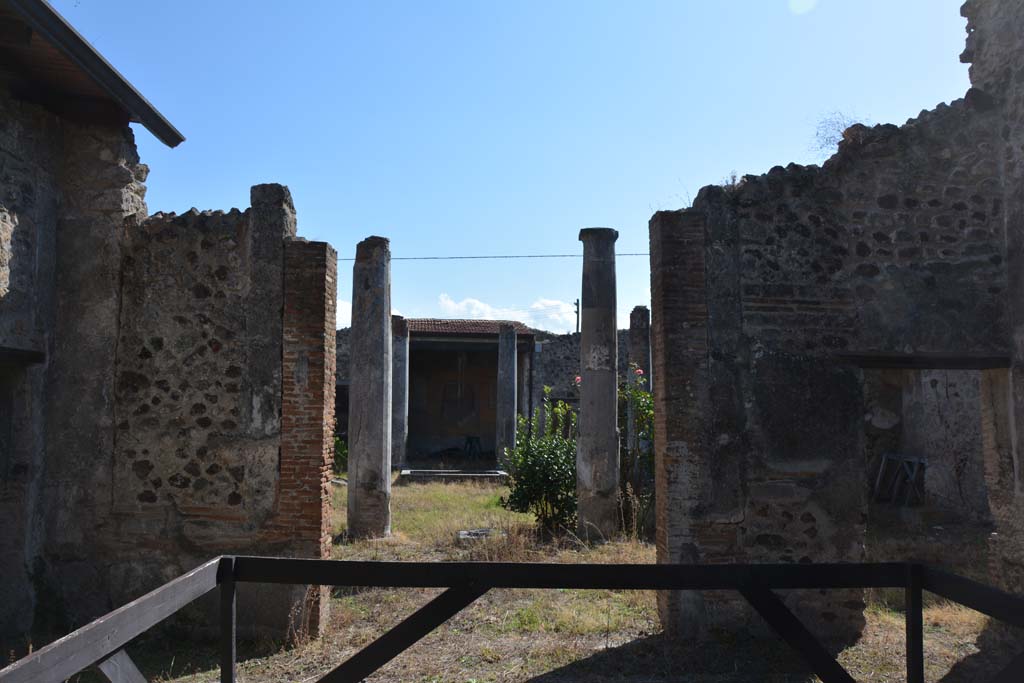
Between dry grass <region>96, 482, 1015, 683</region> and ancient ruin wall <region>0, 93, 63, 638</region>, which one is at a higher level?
ancient ruin wall <region>0, 93, 63, 638</region>

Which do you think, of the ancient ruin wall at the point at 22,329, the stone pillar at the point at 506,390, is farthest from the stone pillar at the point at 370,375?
the stone pillar at the point at 506,390

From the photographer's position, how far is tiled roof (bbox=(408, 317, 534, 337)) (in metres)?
25.0

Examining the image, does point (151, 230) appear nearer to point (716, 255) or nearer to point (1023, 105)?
point (716, 255)

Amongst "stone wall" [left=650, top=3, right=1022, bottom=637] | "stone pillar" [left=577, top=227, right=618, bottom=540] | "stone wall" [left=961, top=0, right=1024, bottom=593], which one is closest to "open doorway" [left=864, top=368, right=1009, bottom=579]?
"stone wall" [left=961, top=0, right=1024, bottom=593]

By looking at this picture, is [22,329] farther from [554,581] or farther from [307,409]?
[554,581]

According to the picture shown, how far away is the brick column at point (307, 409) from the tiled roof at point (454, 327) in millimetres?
17950

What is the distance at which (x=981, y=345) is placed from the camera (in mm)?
6000

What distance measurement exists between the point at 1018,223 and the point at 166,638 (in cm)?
721

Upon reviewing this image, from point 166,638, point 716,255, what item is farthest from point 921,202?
point 166,638

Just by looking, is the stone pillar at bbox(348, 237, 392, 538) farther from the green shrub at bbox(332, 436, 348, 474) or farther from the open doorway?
the green shrub at bbox(332, 436, 348, 474)

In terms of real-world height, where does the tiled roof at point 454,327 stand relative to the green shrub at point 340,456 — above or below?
above

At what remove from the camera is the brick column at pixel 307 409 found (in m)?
6.05

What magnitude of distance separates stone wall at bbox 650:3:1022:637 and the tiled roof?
59.1 ft

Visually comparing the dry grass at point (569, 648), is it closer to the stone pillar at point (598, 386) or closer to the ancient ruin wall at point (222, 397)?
the ancient ruin wall at point (222, 397)
